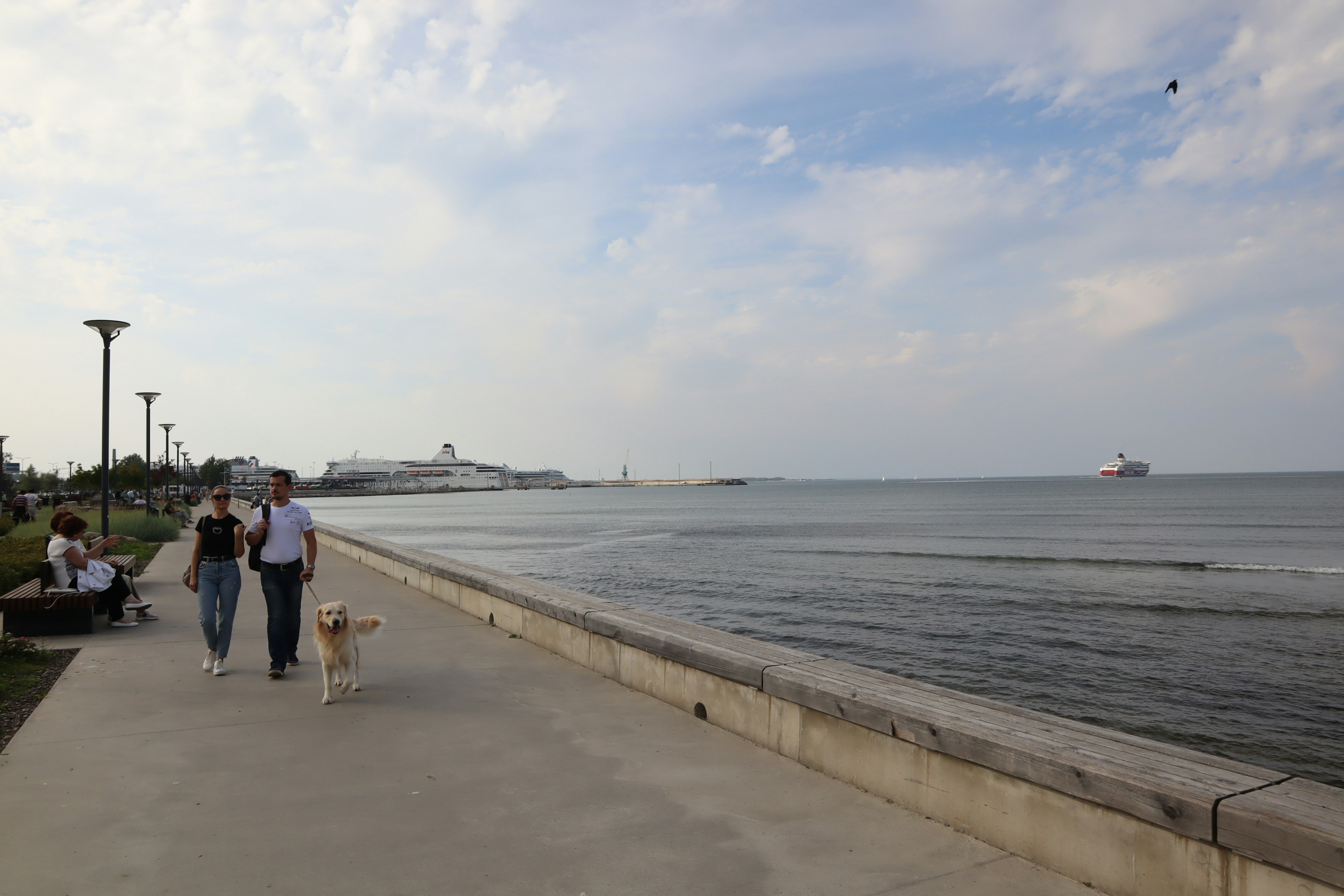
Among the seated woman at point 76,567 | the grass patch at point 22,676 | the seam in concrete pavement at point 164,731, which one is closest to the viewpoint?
the seam in concrete pavement at point 164,731

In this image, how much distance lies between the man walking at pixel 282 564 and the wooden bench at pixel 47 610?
130 inches

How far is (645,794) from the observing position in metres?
4.02

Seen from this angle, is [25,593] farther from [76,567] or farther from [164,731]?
[164,731]

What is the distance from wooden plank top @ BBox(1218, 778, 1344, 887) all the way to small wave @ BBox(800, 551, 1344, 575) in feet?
86.3

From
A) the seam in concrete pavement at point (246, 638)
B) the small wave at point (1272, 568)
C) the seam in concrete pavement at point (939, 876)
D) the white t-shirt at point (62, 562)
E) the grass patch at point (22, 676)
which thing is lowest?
the small wave at point (1272, 568)

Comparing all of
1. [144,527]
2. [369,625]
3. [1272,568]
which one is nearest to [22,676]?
[369,625]

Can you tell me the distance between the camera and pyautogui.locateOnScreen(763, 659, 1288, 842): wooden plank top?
2834mm

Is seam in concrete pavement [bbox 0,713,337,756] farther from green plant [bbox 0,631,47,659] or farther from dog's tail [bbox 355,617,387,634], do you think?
green plant [bbox 0,631,47,659]

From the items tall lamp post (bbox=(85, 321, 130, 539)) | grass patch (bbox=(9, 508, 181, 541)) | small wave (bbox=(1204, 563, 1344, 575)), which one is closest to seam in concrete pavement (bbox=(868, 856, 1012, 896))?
tall lamp post (bbox=(85, 321, 130, 539))

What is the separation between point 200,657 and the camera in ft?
23.9

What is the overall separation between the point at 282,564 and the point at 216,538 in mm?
615

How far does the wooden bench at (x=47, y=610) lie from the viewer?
804cm

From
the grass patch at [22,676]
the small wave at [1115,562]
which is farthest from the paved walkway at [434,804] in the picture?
the small wave at [1115,562]

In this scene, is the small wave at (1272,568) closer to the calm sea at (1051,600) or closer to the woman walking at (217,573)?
the calm sea at (1051,600)
